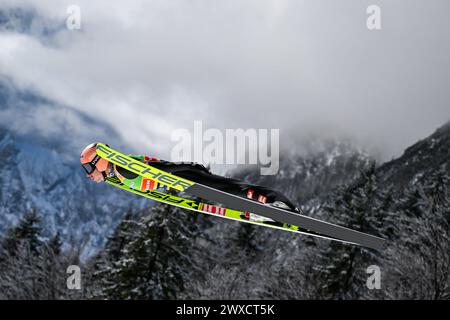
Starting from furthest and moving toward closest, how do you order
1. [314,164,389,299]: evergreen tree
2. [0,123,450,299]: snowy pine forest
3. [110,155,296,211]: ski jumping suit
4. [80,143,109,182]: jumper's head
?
[314,164,389,299]: evergreen tree
[0,123,450,299]: snowy pine forest
[80,143,109,182]: jumper's head
[110,155,296,211]: ski jumping suit

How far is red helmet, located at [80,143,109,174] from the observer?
13.4 feet

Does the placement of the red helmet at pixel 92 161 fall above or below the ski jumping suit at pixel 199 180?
above

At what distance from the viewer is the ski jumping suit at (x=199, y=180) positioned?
390cm

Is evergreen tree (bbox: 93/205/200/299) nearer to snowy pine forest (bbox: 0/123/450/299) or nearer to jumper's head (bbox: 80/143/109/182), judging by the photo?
snowy pine forest (bbox: 0/123/450/299)

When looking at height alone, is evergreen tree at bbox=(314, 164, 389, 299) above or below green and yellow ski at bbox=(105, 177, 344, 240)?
above

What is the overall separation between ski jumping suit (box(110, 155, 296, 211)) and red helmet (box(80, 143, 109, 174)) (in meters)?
0.12

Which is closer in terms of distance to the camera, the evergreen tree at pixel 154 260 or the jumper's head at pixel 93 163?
the jumper's head at pixel 93 163

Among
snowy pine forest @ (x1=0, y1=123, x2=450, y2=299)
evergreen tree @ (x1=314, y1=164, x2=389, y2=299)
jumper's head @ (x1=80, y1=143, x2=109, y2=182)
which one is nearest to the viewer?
jumper's head @ (x1=80, y1=143, x2=109, y2=182)

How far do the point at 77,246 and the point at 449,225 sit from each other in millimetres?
21021

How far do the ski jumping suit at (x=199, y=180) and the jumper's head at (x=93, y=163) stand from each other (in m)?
0.13

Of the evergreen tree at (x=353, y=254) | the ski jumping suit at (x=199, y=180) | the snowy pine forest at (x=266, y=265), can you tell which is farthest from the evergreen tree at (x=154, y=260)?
the ski jumping suit at (x=199, y=180)

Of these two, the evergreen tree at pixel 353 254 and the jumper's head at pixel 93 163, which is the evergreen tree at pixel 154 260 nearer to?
the evergreen tree at pixel 353 254

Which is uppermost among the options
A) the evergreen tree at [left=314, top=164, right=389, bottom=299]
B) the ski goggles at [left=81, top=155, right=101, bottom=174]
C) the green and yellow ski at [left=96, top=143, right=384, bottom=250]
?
the evergreen tree at [left=314, top=164, right=389, bottom=299]

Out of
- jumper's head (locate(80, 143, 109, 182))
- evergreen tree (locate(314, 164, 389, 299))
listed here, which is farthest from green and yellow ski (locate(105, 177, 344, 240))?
evergreen tree (locate(314, 164, 389, 299))
